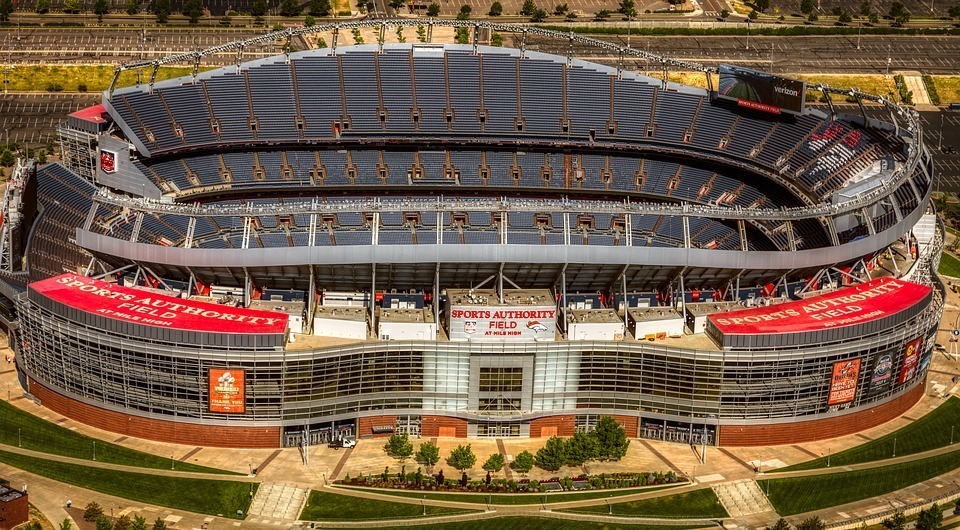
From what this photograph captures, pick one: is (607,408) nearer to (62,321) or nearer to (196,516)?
(196,516)

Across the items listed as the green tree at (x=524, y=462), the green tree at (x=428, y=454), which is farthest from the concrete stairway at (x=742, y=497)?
the green tree at (x=428, y=454)

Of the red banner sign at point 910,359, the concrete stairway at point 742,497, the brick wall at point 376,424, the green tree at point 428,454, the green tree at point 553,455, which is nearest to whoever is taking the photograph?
the concrete stairway at point 742,497

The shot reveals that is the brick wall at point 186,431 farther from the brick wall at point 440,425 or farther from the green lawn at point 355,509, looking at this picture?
the brick wall at point 440,425

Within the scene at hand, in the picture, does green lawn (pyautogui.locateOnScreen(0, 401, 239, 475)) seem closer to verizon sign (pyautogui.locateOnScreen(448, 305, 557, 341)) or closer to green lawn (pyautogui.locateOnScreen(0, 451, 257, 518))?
green lawn (pyautogui.locateOnScreen(0, 451, 257, 518))

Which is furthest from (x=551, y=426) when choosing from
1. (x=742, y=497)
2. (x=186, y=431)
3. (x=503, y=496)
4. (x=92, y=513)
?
(x=92, y=513)

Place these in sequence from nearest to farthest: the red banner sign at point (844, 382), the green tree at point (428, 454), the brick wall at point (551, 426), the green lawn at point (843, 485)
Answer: the green lawn at point (843, 485) < the green tree at point (428, 454) < the red banner sign at point (844, 382) < the brick wall at point (551, 426)

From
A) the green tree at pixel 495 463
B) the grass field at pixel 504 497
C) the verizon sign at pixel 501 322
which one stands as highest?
the verizon sign at pixel 501 322

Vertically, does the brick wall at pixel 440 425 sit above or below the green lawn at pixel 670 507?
above

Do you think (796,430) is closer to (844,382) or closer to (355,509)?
→ (844,382)
